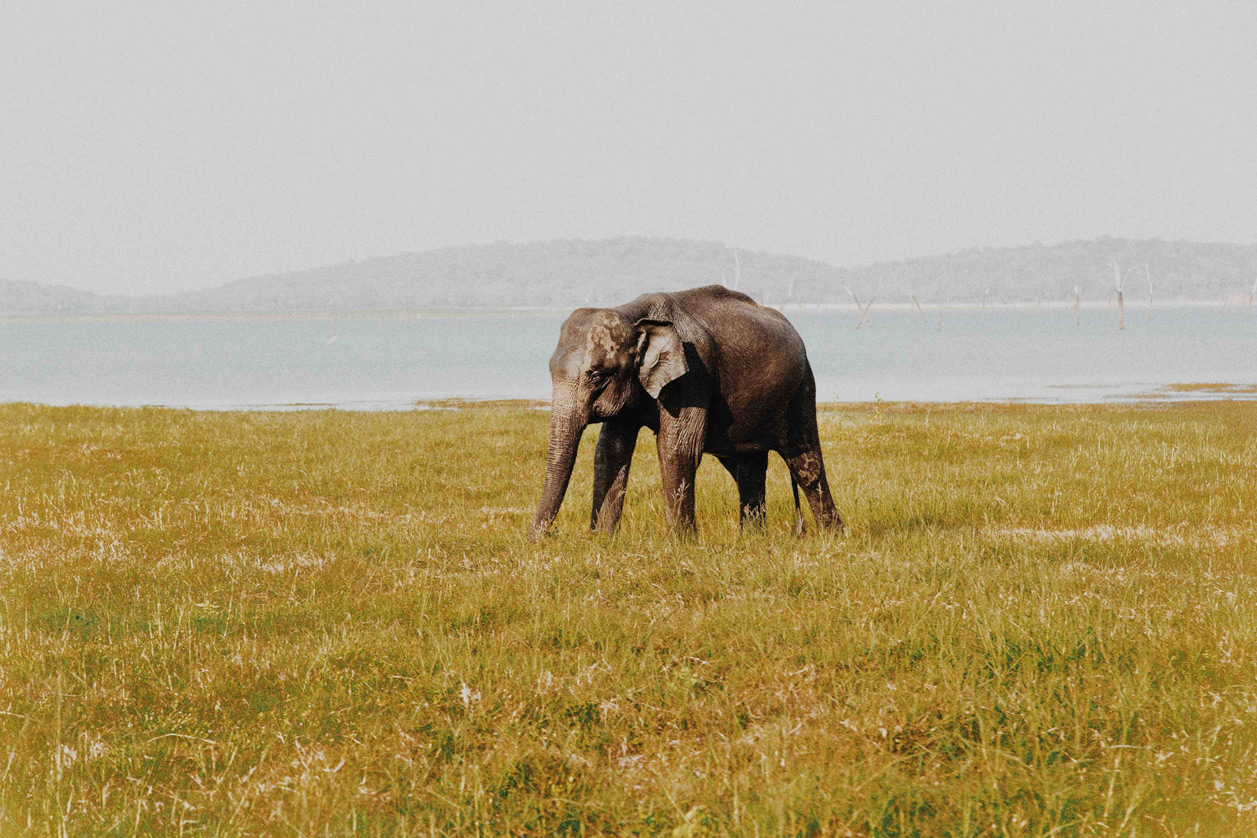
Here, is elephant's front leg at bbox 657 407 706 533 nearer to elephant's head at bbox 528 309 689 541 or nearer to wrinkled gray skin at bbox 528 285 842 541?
wrinkled gray skin at bbox 528 285 842 541

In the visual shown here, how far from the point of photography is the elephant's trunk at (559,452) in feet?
29.2

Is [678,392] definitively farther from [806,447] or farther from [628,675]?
[628,675]

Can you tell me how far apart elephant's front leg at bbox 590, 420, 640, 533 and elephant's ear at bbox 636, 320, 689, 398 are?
0.90m

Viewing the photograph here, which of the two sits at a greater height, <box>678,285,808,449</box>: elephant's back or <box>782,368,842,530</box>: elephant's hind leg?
<box>678,285,808,449</box>: elephant's back

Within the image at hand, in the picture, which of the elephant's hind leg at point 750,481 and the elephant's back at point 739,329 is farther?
the elephant's hind leg at point 750,481

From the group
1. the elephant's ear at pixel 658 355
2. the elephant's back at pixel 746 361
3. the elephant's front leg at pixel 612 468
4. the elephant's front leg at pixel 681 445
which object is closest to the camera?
the elephant's ear at pixel 658 355

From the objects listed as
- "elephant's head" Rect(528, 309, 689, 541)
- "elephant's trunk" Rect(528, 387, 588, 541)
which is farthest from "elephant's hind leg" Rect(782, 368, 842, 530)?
"elephant's trunk" Rect(528, 387, 588, 541)

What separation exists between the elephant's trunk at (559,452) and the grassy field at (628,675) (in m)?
0.37

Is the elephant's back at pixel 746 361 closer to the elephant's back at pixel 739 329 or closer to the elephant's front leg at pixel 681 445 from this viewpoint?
the elephant's back at pixel 739 329

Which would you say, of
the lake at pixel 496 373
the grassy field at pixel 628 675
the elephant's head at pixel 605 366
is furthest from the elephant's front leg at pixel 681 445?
the lake at pixel 496 373

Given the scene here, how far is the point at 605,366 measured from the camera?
8.68 m

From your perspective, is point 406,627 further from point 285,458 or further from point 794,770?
point 285,458

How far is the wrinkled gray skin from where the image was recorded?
8.72 metres

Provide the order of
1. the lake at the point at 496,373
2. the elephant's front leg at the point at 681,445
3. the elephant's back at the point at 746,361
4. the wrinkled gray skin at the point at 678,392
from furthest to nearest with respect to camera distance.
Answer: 1. the lake at the point at 496,373
2. the elephant's back at the point at 746,361
3. the elephant's front leg at the point at 681,445
4. the wrinkled gray skin at the point at 678,392
